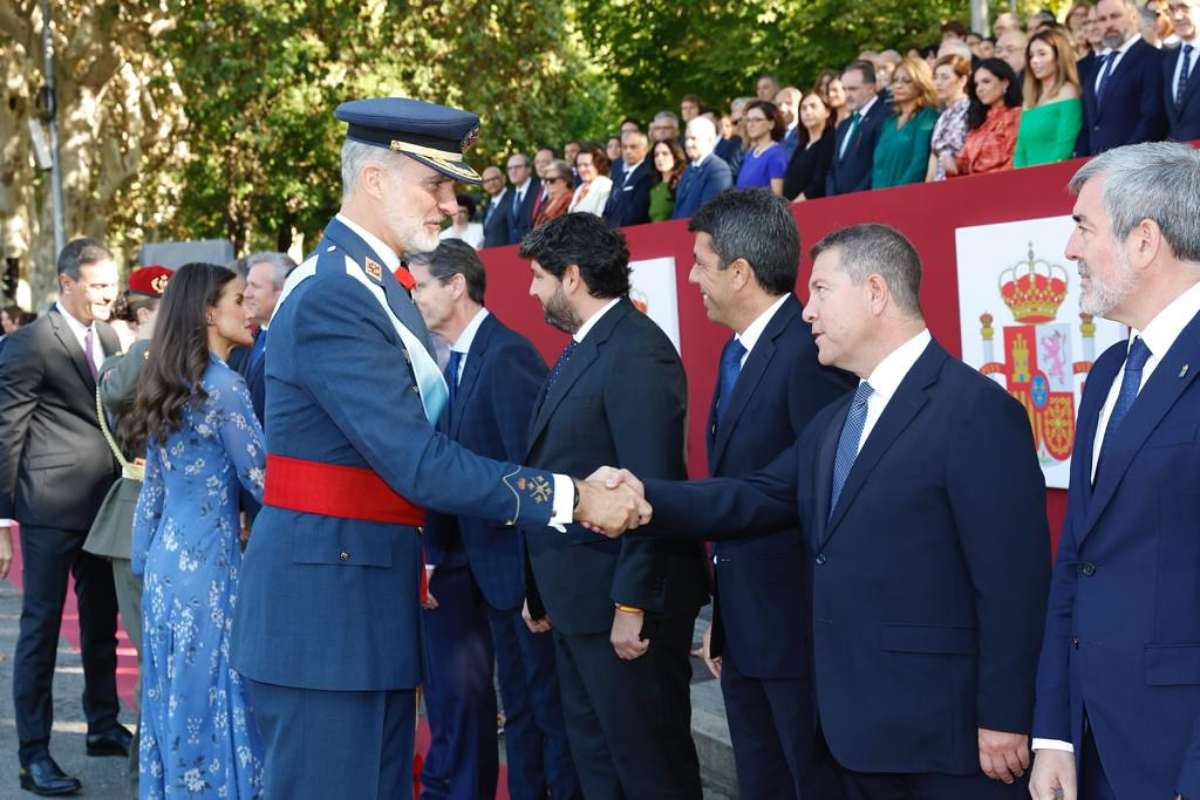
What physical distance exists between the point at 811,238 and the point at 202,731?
14.4 feet

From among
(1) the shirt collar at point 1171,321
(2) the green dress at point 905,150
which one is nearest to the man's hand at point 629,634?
(1) the shirt collar at point 1171,321

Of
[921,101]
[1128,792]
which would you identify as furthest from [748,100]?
[1128,792]

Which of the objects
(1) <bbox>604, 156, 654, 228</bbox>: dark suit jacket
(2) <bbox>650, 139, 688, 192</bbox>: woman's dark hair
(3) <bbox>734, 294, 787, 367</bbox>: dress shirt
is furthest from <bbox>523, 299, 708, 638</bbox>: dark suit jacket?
(1) <bbox>604, 156, 654, 228</bbox>: dark suit jacket

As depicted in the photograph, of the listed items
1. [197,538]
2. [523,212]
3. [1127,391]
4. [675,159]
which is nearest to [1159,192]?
[1127,391]

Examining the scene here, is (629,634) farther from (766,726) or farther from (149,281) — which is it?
(149,281)

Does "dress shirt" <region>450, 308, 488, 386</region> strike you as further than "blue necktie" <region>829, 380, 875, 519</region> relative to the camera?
Yes

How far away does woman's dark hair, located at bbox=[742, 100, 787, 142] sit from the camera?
9773mm

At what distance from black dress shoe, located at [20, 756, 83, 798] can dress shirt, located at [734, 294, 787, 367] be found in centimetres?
333

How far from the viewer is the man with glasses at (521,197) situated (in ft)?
42.6

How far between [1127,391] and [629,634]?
5.63 ft

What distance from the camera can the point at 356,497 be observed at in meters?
3.13

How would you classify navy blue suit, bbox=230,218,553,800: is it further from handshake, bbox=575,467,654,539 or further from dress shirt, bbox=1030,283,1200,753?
dress shirt, bbox=1030,283,1200,753

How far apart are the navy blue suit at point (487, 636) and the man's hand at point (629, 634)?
37.1 inches

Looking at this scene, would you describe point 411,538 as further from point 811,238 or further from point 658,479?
point 811,238
